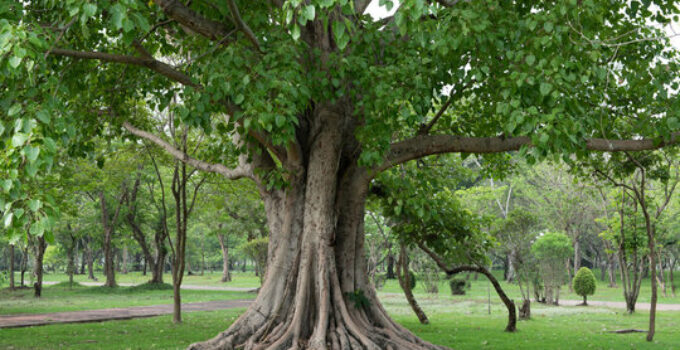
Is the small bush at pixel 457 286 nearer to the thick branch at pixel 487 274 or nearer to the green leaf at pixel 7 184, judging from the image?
the thick branch at pixel 487 274

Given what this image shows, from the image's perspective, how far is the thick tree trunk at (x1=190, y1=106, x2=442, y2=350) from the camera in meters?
8.37

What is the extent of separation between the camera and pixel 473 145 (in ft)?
28.6

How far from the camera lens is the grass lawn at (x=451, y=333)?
10.4 meters

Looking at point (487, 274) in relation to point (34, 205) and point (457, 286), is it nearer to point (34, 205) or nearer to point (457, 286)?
point (34, 205)

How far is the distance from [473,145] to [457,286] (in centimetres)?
2172

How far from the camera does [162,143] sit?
11492mm

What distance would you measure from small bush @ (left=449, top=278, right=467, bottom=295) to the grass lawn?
431 inches

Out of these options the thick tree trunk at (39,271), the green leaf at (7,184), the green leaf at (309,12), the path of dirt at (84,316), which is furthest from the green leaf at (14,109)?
the thick tree trunk at (39,271)

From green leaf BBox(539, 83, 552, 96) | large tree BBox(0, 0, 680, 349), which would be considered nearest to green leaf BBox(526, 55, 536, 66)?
large tree BBox(0, 0, 680, 349)

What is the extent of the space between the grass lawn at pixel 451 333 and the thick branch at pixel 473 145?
3923 mm

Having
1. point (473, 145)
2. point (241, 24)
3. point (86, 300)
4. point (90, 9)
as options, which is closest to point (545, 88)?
point (473, 145)

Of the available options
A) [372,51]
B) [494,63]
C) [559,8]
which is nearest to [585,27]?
[559,8]

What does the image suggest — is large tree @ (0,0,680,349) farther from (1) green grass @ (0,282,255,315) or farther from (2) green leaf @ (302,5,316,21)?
Answer: (1) green grass @ (0,282,255,315)

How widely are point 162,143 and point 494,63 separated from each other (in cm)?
711
